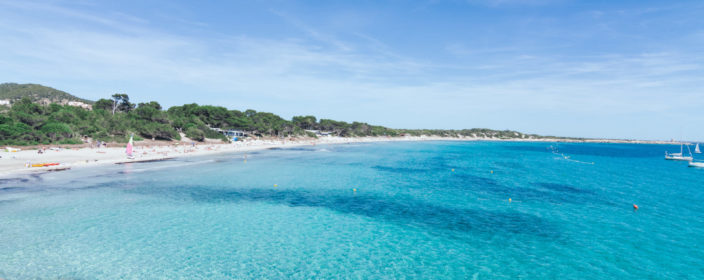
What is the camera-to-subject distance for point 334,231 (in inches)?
709

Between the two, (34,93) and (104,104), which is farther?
(34,93)

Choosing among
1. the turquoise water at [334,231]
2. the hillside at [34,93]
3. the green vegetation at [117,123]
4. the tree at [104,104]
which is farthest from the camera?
the hillside at [34,93]

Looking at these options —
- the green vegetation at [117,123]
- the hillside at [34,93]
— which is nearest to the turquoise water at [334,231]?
the green vegetation at [117,123]

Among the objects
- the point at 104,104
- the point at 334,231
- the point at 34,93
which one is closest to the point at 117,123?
the point at 104,104

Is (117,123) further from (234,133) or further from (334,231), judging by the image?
(334,231)

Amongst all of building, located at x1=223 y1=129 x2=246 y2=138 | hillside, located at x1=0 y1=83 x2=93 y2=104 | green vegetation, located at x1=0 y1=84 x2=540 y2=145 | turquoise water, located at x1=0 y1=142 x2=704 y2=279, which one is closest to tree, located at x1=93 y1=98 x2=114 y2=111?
green vegetation, located at x1=0 y1=84 x2=540 y2=145

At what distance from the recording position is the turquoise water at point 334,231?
523 inches

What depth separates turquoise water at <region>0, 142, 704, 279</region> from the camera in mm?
13273

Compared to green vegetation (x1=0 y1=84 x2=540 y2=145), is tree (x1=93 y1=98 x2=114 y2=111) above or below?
above

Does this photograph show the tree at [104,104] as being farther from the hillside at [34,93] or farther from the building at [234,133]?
the hillside at [34,93]

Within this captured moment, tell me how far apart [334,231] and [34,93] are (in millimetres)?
173038

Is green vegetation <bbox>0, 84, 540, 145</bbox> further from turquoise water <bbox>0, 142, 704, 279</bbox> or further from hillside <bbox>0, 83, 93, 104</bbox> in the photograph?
turquoise water <bbox>0, 142, 704, 279</bbox>

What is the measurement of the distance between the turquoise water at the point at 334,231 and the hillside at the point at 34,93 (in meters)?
132

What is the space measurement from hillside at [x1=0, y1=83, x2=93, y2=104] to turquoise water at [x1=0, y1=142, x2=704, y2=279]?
433 ft
